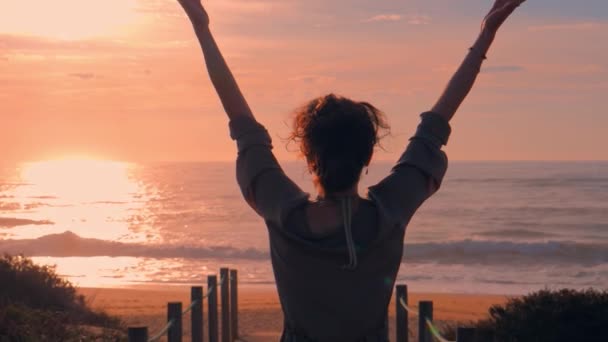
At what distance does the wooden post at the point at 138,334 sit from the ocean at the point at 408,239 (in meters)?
18.9

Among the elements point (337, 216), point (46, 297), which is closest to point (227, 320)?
point (46, 297)

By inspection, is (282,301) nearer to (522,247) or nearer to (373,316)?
(373,316)

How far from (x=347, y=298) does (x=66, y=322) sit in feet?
31.8

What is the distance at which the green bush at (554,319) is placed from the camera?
8555mm

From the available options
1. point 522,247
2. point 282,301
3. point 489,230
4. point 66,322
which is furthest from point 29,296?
point 489,230

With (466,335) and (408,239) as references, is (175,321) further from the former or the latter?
(408,239)

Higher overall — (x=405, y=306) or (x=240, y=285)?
(x=240, y=285)

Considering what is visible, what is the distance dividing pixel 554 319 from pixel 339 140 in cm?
730

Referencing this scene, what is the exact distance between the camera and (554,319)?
8.76 m

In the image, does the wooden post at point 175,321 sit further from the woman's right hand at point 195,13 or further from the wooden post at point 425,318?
the woman's right hand at point 195,13

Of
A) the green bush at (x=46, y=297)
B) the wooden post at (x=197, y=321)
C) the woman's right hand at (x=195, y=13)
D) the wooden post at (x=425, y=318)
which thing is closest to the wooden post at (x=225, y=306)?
the green bush at (x=46, y=297)

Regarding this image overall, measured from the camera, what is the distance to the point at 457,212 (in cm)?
5325

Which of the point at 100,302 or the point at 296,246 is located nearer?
the point at 296,246

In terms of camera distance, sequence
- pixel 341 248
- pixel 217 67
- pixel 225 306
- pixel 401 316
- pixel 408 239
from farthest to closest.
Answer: pixel 408 239 → pixel 225 306 → pixel 401 316 → pixel 217 67 → pixel 341 248
